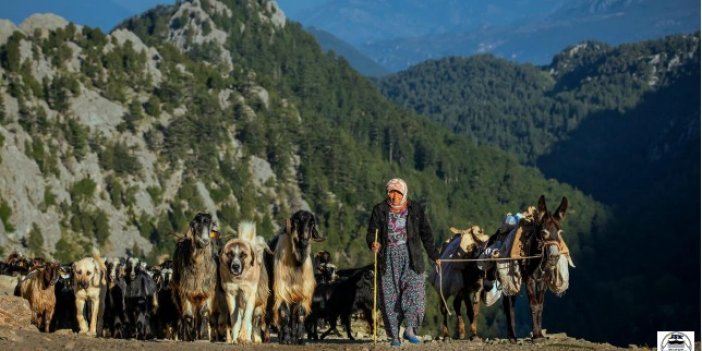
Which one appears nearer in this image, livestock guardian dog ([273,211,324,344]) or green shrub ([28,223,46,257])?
livestock guardian dog ([273,211,324,344])

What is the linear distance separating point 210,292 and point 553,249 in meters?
6.59

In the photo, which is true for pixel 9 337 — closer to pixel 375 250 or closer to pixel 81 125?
pixel 375 250

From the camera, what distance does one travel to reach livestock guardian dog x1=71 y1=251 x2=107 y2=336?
2806 centimetres

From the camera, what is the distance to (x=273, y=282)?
2323 cm

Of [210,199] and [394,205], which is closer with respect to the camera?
[394,205]

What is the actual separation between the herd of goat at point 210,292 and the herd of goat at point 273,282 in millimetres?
23

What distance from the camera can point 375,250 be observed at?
20109 mm

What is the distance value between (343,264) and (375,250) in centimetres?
13099

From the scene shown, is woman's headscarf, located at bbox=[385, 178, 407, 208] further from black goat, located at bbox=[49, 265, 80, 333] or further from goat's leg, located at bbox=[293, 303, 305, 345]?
black goat, located at bbox=[49, 265, 80, 333]

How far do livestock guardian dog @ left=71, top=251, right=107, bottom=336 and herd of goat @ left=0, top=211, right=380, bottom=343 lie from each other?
23mm

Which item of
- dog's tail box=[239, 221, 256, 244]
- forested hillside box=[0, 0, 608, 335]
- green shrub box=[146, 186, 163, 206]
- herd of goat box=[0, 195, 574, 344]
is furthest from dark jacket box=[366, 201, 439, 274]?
green shrub box=[146, 186, 163, 206]

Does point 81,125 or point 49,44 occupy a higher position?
point 49,44

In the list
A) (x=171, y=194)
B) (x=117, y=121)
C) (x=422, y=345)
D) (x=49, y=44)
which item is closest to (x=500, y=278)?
(x=422, y=345)

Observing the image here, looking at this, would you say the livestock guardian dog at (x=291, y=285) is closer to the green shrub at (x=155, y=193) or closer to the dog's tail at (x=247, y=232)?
the dog's tail at (x=247, y=232)
